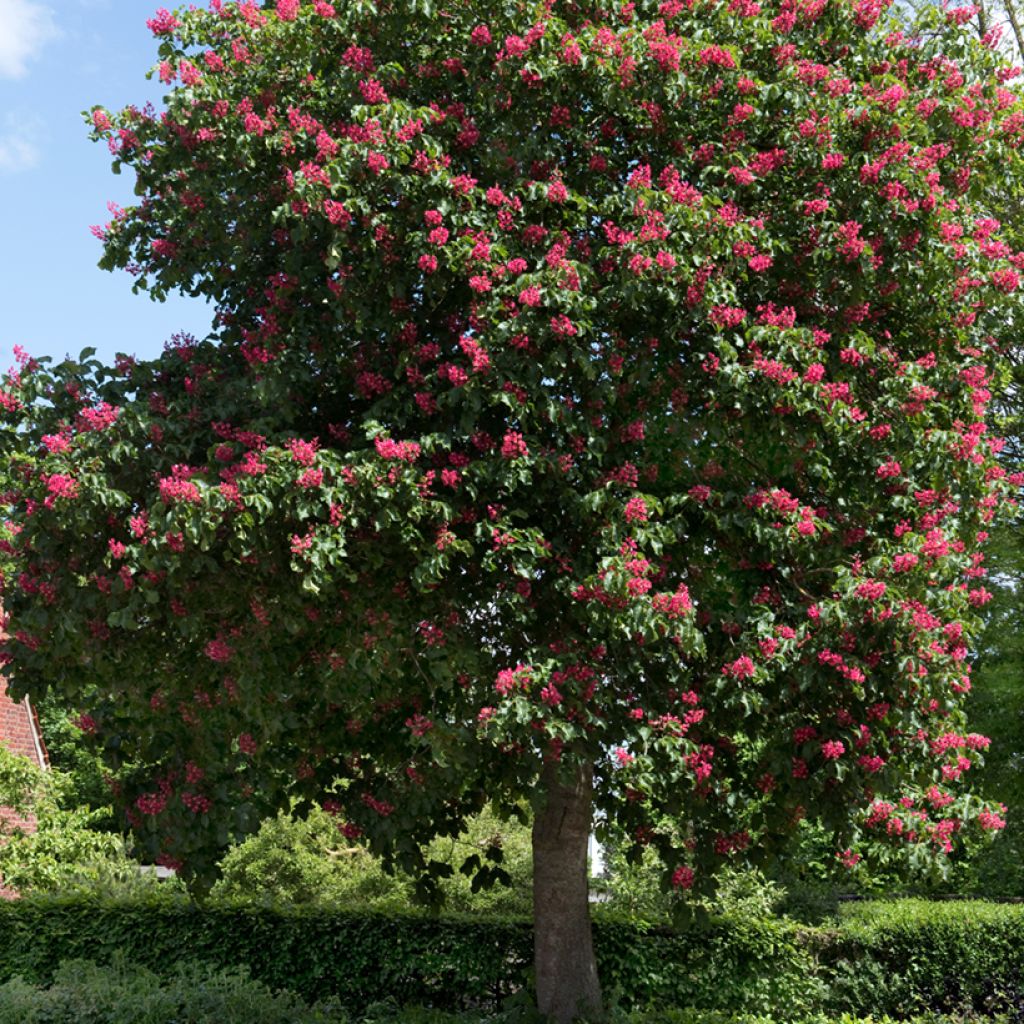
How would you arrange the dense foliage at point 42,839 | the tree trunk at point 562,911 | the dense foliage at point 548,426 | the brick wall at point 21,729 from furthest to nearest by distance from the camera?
the brick wall at point 21,729
the dense foliage at point 42,839
the tree trunk at point 562,911
the dense foliage at point 548,426

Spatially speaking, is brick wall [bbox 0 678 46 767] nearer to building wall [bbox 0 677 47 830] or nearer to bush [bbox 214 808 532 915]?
building wall [bbox 0 677 47 830]

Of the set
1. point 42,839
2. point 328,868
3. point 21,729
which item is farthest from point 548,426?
point 21,729

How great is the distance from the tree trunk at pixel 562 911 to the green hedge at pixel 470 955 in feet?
5.90

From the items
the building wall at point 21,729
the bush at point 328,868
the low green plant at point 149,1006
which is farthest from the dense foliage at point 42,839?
the low green plant at point 149,1006

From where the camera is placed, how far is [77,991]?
975 cm

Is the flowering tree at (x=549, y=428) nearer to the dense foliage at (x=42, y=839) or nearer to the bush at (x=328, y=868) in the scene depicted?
the bush at (x=328, y=868)

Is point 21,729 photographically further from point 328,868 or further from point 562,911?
point 562,911

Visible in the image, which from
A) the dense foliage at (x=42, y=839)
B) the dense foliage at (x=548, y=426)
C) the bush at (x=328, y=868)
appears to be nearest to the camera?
the dense foliage at (x=548, y=426)

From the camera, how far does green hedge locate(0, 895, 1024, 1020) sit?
47.5ft

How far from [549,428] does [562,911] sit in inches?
198

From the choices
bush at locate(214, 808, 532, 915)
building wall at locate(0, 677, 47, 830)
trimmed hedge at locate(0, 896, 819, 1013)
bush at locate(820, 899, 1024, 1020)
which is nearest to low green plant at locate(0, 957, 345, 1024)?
trimmed hedge at locate(0, 896, 819, 1013)

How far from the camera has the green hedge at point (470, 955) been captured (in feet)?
47.5

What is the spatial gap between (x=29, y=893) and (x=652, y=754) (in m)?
12.2

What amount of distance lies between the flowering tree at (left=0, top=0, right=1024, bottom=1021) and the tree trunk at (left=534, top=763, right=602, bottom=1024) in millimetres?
716
